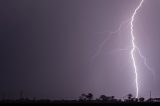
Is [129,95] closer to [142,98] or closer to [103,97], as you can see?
[103,97]

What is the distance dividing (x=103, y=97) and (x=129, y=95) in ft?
25.3

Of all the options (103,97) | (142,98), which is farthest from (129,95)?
(142,98)

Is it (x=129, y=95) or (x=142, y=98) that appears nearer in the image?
(x=142, y=98)

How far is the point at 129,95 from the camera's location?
144250 millimetres

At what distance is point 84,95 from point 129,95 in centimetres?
1276

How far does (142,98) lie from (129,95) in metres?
24.0

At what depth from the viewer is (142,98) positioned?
120m

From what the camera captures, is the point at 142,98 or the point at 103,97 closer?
the point at 142,98

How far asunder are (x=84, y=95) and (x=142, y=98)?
26901 mm

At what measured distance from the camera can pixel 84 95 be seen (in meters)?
144

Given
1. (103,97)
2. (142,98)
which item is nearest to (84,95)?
(103,97)

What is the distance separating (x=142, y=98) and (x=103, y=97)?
2353 centimetres

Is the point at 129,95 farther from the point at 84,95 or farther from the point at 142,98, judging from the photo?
the point at 142,98
